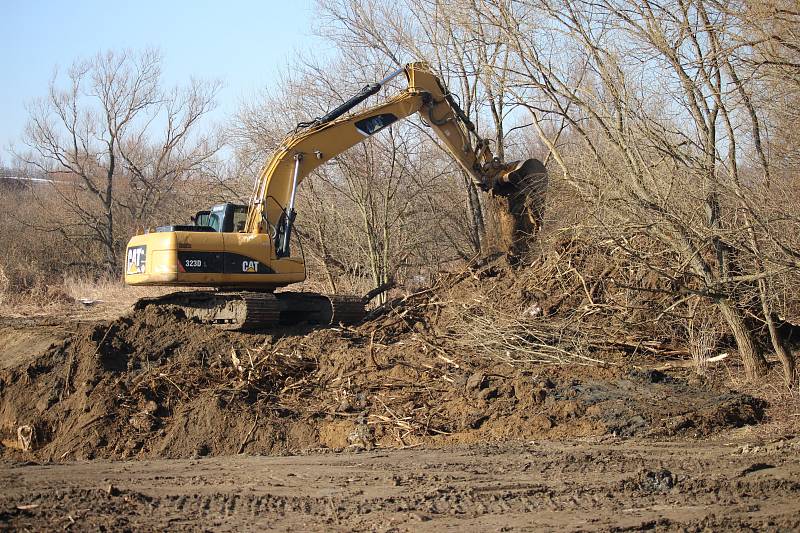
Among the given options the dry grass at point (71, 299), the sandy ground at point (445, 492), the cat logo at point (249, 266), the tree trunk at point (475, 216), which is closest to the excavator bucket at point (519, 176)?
the cat logo at point (249, 266)

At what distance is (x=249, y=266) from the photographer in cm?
1286

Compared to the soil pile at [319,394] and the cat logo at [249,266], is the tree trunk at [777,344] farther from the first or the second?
the cat logo at [249,266]

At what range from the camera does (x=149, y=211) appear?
102 feet

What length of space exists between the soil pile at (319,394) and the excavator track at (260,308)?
0.32m

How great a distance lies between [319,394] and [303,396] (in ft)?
0.65

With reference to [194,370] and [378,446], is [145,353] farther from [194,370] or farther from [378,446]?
[378,446]

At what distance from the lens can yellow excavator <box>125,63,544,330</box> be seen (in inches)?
490

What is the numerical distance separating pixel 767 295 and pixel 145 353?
804 centimetres

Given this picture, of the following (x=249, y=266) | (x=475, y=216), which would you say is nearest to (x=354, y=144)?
(x=249, y=266)

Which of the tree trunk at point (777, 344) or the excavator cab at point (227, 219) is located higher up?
the excavator cab at point (227, 219)

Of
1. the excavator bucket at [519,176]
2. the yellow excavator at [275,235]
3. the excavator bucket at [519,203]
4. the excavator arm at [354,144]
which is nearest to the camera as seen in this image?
the yellow excavator at [275,235]

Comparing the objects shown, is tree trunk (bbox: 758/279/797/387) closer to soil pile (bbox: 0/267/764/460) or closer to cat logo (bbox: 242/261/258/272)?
soil pile (bbox: 0/267/764/460)

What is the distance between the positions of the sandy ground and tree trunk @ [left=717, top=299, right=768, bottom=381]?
93.8 inches

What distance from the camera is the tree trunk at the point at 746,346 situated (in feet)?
32.0
